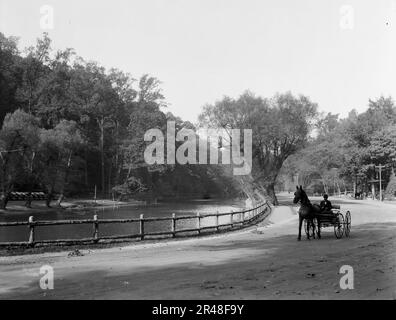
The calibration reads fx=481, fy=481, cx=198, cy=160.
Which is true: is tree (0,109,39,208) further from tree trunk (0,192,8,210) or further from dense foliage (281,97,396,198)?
dense foliage (281,97,396,198)

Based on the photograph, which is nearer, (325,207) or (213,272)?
(213,272)

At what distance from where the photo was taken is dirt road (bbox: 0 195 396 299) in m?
8.47

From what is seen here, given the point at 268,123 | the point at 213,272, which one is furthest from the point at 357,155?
the point at 213,272

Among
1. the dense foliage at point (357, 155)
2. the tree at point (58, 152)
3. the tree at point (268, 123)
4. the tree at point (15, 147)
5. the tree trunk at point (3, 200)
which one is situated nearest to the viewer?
the tree at point (15, 147)

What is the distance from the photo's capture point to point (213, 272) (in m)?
10.8

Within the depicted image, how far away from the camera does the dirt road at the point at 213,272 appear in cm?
847

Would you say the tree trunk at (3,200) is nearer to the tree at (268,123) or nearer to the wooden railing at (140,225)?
the tree at (268,123)

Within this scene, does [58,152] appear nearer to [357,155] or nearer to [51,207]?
[51,207]

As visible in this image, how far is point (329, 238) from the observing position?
18.6 meters

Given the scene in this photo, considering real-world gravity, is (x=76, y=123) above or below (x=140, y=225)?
above

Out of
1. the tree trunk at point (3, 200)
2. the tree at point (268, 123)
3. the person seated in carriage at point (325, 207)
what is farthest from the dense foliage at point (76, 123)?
the person seated in carriage at point (325, 207)
